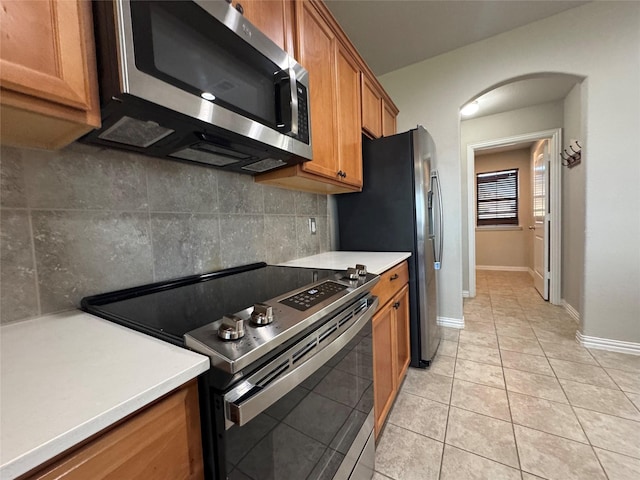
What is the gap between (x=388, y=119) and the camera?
8.71 feet

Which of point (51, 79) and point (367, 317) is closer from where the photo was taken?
point (51, 79)

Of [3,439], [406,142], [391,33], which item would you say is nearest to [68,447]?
[3,439]

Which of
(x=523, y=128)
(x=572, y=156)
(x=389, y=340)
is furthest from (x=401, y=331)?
(x=523, y=128)

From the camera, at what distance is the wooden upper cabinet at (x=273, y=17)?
3.37 feet

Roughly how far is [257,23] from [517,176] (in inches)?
220

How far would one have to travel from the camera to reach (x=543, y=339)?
7.89 ft

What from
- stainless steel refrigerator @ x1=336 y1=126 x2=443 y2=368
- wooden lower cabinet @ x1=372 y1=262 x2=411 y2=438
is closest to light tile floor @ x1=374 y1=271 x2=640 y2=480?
wooden lower cabinet @ x1=372 y1=262 x2=411 y2=438

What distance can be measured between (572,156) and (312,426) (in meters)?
3.66

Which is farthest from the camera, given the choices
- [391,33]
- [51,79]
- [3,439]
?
[391,33]

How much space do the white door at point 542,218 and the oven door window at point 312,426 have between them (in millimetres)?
3567

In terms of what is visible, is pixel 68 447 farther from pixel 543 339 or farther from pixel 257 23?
pixel 543 339

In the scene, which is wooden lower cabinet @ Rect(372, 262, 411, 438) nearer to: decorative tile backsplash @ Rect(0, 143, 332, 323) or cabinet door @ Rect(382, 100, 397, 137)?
decorative tile backsplash @ Rect(0, 143, 332, 323)

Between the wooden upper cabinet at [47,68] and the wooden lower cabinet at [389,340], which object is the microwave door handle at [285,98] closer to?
the wooden upper cabinet at [47,68]

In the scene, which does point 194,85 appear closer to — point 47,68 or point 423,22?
point 47,68
